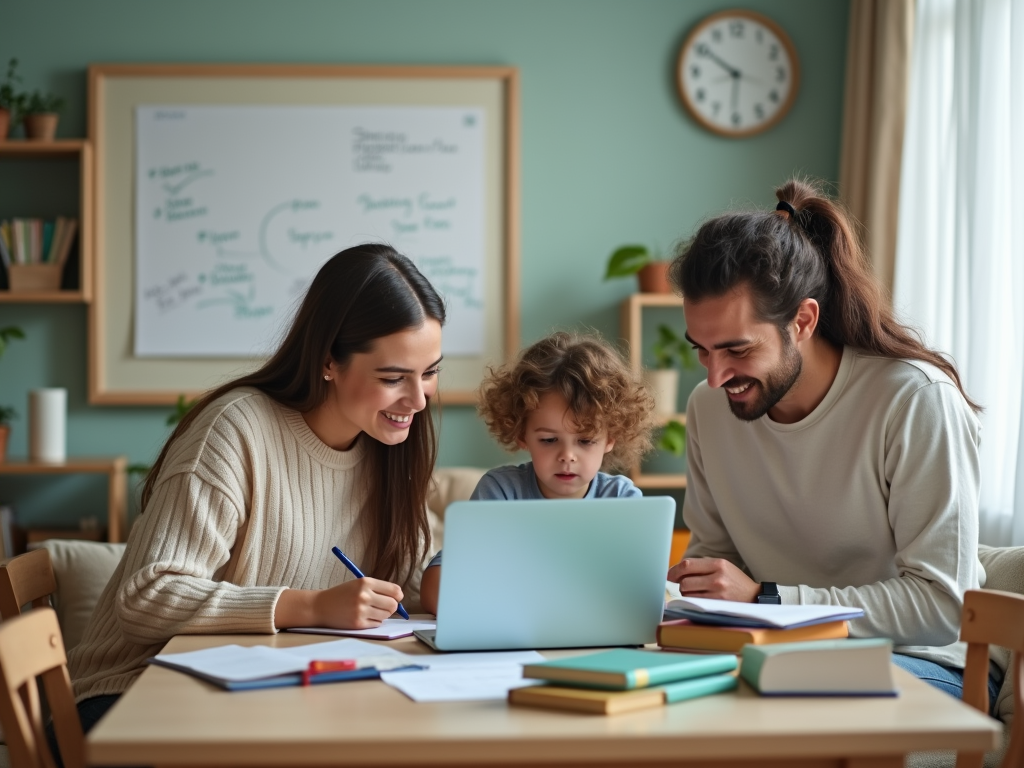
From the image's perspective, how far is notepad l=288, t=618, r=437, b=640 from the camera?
4.91 feet

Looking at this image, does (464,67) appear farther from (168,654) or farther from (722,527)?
(168,654)

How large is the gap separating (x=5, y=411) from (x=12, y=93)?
3.41 feet

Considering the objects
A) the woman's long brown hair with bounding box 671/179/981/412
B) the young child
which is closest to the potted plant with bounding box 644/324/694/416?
the young child

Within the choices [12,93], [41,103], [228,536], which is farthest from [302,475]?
[12,93]

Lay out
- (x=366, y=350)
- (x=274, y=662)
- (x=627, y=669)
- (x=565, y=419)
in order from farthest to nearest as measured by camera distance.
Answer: (x=565, y=419), (x=366, y=350), (x=274, y=662), (x=627, y=669)

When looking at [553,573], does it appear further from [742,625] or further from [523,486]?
[523,486]

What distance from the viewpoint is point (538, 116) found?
374cm

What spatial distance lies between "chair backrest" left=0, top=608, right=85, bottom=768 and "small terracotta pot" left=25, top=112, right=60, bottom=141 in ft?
8.44

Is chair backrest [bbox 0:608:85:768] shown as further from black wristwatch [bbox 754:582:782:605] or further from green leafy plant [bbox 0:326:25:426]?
green leafy plant [bbox 0:326:25:426]

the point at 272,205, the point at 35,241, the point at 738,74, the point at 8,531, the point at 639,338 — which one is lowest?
the point at 8,531


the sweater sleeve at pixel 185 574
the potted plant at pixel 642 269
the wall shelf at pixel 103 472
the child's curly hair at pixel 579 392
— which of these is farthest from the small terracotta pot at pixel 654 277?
the sweater sleeve at pixel 185 574

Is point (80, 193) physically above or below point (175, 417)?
above

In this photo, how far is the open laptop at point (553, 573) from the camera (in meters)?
1.36

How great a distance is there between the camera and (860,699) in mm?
1173
